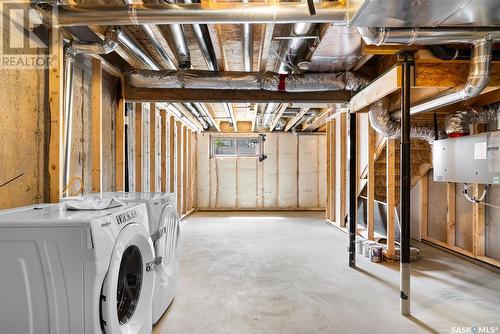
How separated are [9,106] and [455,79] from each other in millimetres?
3246

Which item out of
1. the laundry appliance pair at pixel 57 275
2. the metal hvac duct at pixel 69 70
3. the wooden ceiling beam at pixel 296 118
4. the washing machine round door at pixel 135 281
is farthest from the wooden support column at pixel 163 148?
the laundry appliance pair at pixel 57 275

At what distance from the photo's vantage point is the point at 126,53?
2.77 meters

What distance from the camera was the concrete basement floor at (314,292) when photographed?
2.06 metres

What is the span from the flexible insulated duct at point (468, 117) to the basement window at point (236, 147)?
196 inches

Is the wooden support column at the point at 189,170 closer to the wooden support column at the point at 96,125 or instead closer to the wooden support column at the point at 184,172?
the wooden support column at the point at 184,172

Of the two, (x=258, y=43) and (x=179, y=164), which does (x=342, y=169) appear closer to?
(x=258, y=43)

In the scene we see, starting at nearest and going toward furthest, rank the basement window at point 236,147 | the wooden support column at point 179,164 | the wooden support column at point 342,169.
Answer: the wooden support column at point 342,169 < the wooden support column at point 179,164 < the basement window at point 236,147

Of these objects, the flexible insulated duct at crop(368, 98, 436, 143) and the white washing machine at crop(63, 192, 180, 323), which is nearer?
the white washing machine at crop(63, 192, 180, 323)

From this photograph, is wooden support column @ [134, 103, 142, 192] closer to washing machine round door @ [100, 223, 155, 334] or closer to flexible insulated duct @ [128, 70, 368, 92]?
flexible insulated duct @ [128, 70, 368, 92]

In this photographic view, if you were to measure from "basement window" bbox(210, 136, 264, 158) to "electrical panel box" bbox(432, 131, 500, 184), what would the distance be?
504 cm

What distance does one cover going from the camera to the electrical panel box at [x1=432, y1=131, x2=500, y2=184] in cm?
243

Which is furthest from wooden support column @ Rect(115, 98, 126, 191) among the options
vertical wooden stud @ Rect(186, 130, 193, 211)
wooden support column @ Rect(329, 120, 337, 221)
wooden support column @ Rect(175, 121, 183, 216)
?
wooden support column @ Rect(329, 120, 337, 221)

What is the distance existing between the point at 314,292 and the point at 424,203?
287 cm

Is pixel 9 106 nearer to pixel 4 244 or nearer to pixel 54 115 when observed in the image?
pixel 54 115
